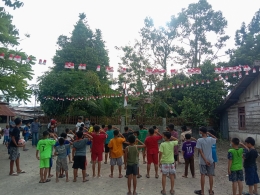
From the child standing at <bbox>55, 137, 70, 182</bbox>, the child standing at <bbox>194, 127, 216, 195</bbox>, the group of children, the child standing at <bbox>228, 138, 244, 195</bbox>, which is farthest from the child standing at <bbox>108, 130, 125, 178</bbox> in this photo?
the child standing at <bbox>228, 138, 244, 195</bbox>

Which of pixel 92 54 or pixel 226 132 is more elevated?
pixel 92 54

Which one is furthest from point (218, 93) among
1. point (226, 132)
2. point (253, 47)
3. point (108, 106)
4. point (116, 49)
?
point (116, 49)

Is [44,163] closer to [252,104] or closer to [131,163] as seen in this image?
[131,163]

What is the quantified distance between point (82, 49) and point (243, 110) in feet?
52.3

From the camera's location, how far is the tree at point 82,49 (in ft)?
74.6

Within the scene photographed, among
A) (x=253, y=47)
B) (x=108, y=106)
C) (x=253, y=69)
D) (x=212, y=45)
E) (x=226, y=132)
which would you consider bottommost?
(x=226, y=132)

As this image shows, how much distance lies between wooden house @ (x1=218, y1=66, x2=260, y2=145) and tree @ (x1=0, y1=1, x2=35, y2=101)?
37.0ft

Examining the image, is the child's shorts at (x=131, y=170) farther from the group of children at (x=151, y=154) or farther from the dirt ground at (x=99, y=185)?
the dirt ground at (x=99, y=185)

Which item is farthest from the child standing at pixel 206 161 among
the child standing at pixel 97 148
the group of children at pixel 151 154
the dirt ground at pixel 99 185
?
the child standing at pixel 97 148

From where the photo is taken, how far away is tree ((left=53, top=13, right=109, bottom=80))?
2273 cm

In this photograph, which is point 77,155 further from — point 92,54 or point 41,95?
point 92,54

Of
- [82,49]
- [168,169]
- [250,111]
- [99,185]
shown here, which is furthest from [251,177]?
[82,49]

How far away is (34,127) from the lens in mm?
13477

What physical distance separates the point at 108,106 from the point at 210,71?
7.56 m
